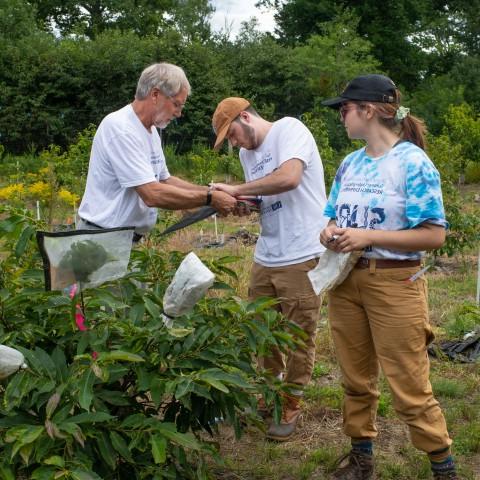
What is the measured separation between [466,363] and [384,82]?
241 centimetres

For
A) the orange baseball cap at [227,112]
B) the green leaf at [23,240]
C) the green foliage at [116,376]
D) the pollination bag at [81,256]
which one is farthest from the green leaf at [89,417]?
the orange baseball cap at [227,112]

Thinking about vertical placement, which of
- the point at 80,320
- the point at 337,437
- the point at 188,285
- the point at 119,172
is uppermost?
the point at 119,172

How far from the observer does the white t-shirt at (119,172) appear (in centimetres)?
335

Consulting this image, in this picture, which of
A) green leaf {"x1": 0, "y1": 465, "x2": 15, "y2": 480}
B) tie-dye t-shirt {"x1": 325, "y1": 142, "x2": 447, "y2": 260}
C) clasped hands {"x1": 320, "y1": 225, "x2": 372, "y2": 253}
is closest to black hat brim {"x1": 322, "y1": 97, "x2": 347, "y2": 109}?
tie-dye t-shirt {"x1": 325, "y1": 142, "x2": 447, "y2": 260}

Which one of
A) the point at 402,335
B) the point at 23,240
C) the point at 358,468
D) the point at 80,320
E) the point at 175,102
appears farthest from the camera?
the point at 175,102

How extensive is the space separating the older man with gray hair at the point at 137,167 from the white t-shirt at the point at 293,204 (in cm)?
23

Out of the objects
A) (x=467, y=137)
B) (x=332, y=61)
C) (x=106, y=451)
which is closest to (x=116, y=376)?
(x=106, y=451)

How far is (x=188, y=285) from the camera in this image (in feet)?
6.86

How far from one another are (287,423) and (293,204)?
104 cm

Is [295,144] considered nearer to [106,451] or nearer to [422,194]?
[422,194]

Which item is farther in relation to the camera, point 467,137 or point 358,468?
point 467,137

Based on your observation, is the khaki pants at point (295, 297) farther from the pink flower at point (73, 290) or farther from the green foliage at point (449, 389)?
the pink flower at point (73, 290)

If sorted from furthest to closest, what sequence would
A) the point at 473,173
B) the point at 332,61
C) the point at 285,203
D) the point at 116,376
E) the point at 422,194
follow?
1. the point at 332,61
2. the point at 473,173
3. the point at 285,203
4. the point at 422,194
5. the point at 116,376

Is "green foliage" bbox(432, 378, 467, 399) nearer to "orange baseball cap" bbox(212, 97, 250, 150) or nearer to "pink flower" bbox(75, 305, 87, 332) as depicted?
"orange baseball cap" bbox(212, 97, 250, 150)
